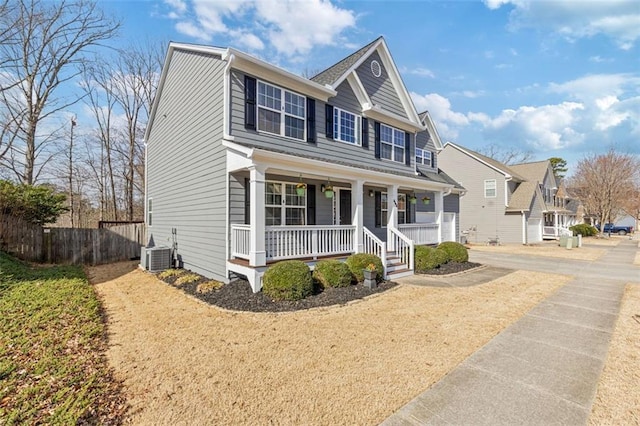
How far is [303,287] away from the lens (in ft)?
23.3

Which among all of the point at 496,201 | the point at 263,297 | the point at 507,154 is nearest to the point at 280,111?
the point at 263,297

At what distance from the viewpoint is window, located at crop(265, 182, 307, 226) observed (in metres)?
9.34

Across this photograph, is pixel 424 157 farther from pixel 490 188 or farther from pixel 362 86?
pixel 490 188

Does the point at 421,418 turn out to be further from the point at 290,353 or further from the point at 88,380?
the point at 88,380

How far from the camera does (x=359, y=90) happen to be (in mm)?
11672

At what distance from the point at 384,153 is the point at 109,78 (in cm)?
2280

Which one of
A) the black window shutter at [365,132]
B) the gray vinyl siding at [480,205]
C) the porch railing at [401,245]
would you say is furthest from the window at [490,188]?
the porch railing at [401,245]

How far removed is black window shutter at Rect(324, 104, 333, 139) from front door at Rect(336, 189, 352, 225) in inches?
85.2

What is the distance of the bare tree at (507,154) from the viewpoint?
44.1 m

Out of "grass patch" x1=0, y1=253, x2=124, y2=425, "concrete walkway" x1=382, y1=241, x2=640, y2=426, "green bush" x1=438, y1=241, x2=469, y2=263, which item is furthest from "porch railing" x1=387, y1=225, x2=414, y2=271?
"grass patch" x1=0, y1=253, x2=124, y2=425

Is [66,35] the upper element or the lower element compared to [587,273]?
upper

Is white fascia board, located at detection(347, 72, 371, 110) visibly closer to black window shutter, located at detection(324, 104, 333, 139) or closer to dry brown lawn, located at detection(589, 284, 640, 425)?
black window shutter, located at detection(324, 104, 333, 139)

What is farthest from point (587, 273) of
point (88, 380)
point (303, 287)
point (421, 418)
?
point (88, 380)

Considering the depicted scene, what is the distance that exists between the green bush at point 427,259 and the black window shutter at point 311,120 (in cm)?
555
